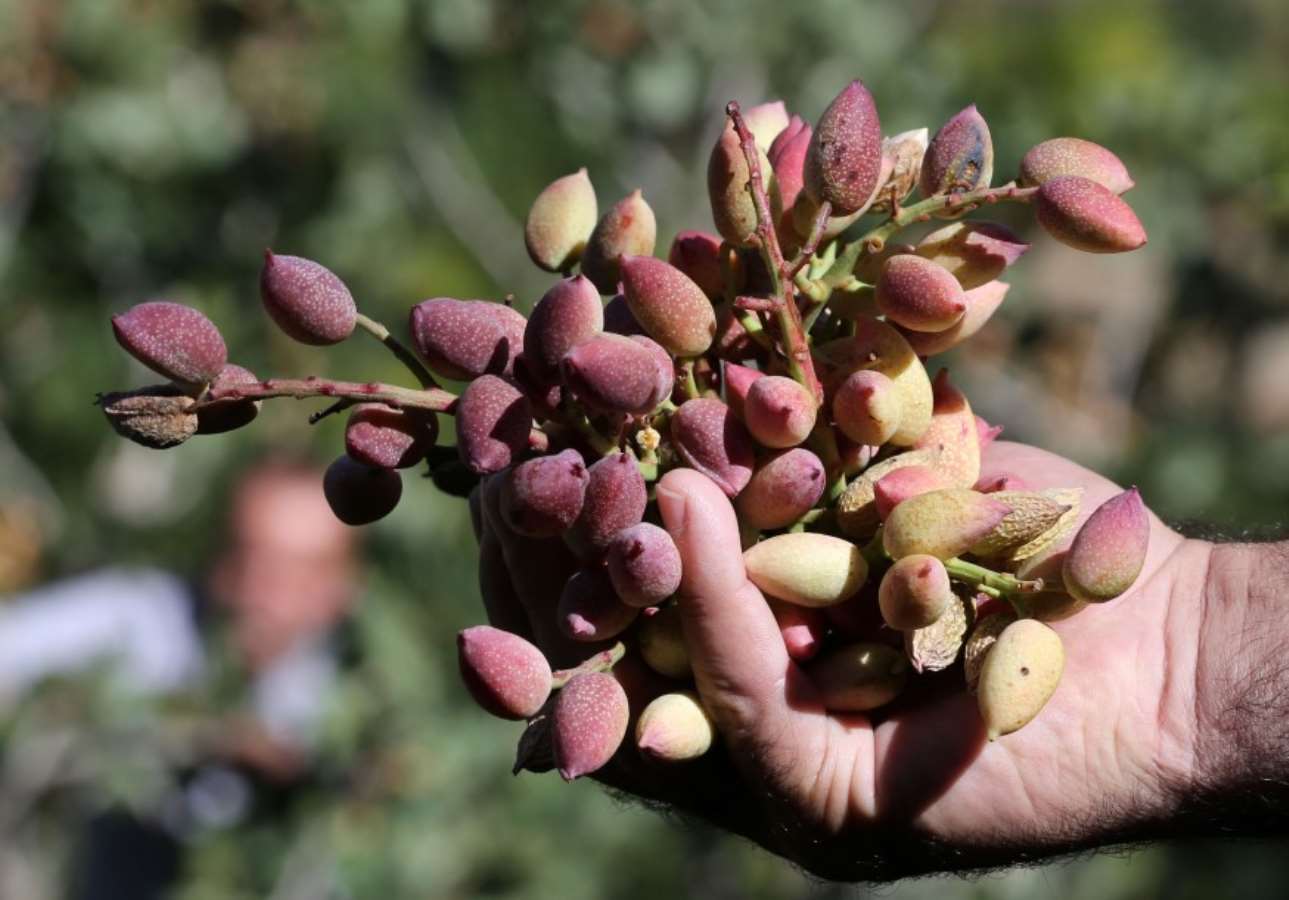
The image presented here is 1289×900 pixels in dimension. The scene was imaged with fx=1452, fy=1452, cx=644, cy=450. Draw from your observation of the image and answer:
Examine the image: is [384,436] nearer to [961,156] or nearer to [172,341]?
[172,341]

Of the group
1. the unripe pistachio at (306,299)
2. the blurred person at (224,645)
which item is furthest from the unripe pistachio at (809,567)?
the blurred person at (224,645)

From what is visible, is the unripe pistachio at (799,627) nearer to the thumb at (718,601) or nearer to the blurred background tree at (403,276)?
the thumb at (718,601)

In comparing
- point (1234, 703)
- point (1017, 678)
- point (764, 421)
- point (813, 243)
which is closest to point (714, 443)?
point (764, 421)

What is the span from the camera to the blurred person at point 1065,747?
3.66 feet

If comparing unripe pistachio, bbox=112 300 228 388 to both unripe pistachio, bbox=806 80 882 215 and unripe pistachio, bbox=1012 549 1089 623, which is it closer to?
unripe pistachio, bbox=806 80 882 215

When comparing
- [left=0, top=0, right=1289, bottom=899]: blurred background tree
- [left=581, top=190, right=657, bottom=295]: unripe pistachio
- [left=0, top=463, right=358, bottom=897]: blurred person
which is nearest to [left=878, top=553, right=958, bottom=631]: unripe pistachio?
[left=581, top=190, right=657, bottom=295]: unripe pistachio

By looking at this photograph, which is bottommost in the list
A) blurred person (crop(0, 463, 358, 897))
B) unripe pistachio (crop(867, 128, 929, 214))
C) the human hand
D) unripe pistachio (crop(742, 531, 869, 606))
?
blurred person (crop(0, 463, 358, 897))

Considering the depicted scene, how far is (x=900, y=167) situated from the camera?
42.5 inches

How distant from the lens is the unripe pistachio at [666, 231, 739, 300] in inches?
43.1

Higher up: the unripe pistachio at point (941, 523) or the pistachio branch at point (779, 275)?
the pistachio branch at point (779, 275)

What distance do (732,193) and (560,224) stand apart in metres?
0.17

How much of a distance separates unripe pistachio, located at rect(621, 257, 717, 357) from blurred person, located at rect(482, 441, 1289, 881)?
22 centimetres

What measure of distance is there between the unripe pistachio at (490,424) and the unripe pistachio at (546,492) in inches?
0.7

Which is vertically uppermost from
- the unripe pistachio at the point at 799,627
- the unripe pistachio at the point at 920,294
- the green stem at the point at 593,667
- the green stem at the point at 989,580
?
the unripe pistachio at the point at 920,294
